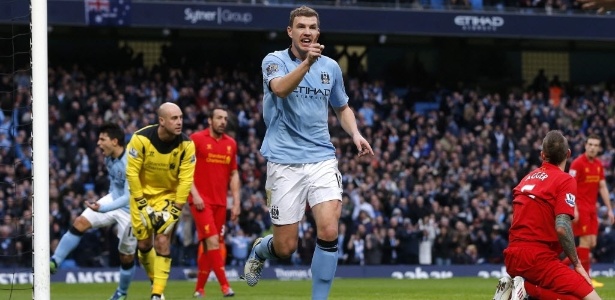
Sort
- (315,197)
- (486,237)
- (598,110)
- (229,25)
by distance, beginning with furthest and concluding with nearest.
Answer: (598,110) → (229,25) → (486,237) → (315,197)

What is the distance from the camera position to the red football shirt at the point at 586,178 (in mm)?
18125

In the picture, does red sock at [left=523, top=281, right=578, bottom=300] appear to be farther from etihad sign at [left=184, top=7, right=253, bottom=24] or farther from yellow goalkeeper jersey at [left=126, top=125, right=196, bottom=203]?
etihad sign at [left=184, top=7, right=253, bottom=24]

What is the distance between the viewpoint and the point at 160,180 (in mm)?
13195

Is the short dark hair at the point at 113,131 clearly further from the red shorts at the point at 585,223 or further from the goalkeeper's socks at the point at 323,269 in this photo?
the red shorts at the point at 585,223

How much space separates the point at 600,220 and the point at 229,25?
1008 centimetres

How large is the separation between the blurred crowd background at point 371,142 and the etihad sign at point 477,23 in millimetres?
1954

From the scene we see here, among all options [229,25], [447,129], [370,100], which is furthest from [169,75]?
[447,129]

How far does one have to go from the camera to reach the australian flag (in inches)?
1067

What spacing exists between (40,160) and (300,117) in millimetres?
2186

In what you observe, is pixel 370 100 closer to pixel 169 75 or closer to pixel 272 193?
pixel 169 75

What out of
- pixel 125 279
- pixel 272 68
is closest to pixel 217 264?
pixel 125 279

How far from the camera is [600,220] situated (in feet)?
89.8

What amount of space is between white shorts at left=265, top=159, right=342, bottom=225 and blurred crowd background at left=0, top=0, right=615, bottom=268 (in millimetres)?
11890

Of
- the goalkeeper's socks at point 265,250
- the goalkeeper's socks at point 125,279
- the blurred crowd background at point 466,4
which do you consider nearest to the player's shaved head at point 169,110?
the goalkeeper's socks at point 125,279
